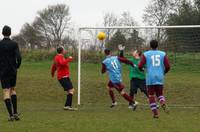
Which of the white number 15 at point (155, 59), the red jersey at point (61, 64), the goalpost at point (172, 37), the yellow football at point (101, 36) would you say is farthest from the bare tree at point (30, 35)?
the white number 15 at point (155, 59)

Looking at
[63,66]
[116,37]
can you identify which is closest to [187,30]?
[116,37]

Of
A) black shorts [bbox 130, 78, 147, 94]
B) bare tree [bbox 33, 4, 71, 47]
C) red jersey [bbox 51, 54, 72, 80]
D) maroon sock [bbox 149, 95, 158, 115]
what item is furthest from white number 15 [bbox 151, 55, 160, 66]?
bare tree [bbox 33, 4, 71, 47]

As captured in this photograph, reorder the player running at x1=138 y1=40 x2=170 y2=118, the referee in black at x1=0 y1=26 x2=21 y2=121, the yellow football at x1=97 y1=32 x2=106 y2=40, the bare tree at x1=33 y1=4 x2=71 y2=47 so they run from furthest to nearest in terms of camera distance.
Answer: the bare tree at x1=33 y1=4 x2=71 y2=47
the yellow football at x1=97 y1=32 x2=106 y2=40
the player running at x1=138 y1=40 x2=170 y2=118
the referee in black at x1=0 y1=26 x2=21 y2=121

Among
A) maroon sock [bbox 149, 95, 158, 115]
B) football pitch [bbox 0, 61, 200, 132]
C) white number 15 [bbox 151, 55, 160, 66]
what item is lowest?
football pitch [bbox 0, 61, 200, 132]

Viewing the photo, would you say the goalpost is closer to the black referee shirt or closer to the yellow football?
the yellow football

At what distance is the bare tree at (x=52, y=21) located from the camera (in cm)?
6836

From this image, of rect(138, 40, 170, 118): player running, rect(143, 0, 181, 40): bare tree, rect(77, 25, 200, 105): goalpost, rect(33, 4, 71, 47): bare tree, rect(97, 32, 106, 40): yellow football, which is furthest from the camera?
rect(33, 4, 71, 47): bare tree

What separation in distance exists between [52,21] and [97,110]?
2162 inches

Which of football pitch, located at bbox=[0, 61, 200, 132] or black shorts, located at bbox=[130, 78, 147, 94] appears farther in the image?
black shorts, located at bbox=[130, 78, 147, 94]

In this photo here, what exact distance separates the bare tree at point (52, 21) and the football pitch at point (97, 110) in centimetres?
3797

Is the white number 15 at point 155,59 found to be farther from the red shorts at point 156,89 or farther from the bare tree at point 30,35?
the bare tree at point 30,35

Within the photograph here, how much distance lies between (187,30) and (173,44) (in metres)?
0.79

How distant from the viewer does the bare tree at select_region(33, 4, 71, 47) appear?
224ft

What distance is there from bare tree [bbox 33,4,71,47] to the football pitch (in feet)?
125
